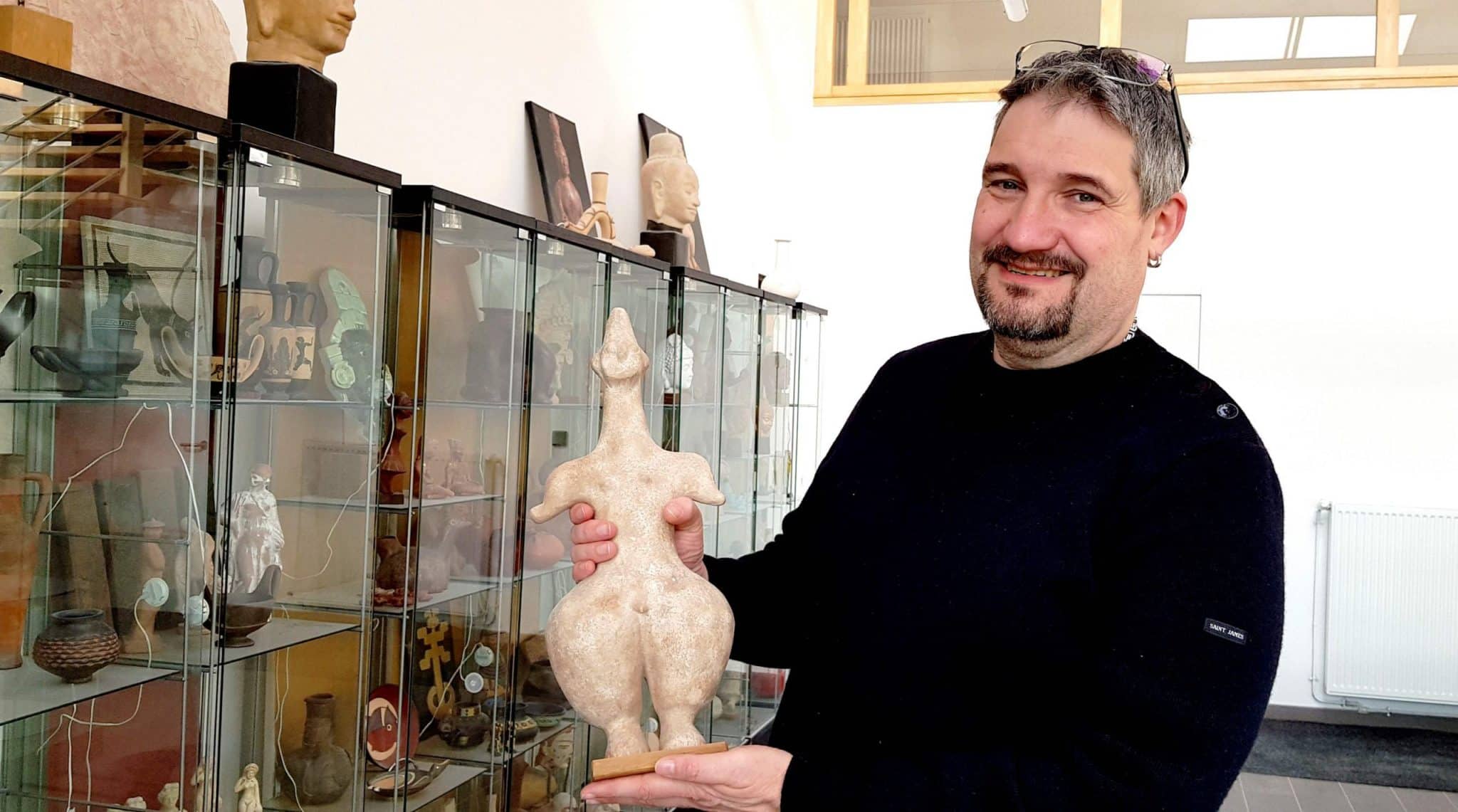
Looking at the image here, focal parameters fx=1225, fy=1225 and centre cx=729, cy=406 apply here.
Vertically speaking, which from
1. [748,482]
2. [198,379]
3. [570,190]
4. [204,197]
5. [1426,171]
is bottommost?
[748,482]

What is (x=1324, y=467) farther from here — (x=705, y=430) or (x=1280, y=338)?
(x=705, y=430)

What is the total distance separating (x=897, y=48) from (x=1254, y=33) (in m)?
1.78

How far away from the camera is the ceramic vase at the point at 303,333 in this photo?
211 centimetres

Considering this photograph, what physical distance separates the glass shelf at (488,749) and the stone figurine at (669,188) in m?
1.73

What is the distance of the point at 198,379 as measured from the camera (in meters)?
1.86

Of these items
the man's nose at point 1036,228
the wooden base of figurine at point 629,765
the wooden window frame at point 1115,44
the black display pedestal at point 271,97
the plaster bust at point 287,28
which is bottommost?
the wooden base of figurine at point 629,765

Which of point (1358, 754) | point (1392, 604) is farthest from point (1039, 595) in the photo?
point (1392, 604)

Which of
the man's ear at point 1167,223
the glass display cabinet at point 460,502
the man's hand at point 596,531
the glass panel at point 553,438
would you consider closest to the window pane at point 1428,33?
the glass panel at point 553,438

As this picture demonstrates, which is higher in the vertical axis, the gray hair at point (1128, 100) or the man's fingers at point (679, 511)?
the gray hair at point (1128, 100)

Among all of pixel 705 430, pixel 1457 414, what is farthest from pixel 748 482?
pixel 1457 414

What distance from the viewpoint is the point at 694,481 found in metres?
1.54

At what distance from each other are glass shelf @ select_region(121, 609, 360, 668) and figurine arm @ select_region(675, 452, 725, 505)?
34.0 inches

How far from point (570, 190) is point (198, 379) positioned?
2.07 meters

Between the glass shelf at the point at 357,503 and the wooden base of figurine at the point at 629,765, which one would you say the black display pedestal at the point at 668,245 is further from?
the wooden base of figurine at the point at 629,765
